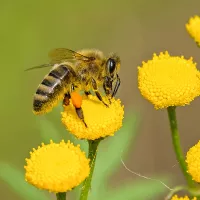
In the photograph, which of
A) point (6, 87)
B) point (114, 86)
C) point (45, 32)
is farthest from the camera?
point (45, 32)

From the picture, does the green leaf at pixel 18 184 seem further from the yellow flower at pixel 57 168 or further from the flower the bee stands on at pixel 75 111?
the yellow flower at pixel 57 168

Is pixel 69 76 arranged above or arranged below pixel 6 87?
above

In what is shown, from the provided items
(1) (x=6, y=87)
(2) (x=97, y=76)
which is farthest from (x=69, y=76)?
(1) (x=6, y=87)

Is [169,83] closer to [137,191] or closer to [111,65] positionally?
[111,65]

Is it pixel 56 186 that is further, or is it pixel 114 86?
pixel 114 86

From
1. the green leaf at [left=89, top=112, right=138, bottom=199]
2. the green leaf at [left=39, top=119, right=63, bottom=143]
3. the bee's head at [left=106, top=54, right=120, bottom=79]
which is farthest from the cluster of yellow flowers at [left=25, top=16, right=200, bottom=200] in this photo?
the green leaf at [left=89, top=112, right=138, bottom=199]

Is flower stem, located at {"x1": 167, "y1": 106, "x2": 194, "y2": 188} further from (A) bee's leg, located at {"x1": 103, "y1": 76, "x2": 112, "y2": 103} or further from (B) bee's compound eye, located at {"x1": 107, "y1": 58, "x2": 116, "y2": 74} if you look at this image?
(B) bee's compound eye, located at {"x1": 107, "y1": 58, "x2": 116, "y2": 74}

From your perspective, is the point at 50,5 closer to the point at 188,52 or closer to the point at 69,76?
the point at 188,52
